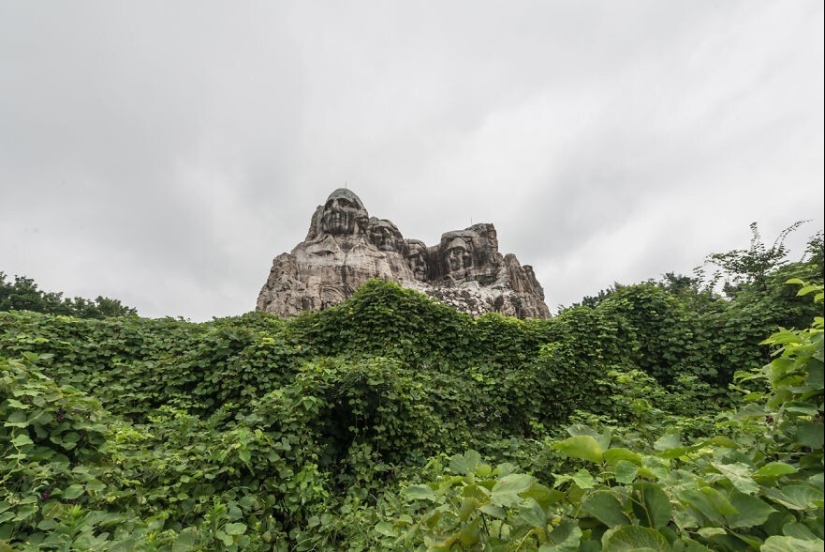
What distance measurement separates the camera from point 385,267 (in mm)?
31078

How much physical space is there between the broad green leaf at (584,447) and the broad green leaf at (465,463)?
0.38 meters

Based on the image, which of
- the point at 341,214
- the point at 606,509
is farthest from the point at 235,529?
the point at 341,214

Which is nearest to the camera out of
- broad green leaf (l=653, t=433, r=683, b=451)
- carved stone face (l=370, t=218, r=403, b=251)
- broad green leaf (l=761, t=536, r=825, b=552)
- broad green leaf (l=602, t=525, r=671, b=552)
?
broad green leaf (l=761, t=536, r=825, b=552)

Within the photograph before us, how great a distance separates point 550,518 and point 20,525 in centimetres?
345

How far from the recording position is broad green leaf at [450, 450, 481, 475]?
1462 mm

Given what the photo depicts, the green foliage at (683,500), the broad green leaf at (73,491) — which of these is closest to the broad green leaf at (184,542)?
the broad green leaf at (73,491)

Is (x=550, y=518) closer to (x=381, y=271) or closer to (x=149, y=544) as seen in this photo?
(x=149, y=544)

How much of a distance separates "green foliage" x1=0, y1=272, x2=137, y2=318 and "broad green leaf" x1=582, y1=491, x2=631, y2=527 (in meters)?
32.1

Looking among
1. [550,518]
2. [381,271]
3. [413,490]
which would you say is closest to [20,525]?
[413,490]

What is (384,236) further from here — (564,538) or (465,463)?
(564,538)

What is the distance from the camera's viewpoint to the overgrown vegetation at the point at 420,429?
1115 mm

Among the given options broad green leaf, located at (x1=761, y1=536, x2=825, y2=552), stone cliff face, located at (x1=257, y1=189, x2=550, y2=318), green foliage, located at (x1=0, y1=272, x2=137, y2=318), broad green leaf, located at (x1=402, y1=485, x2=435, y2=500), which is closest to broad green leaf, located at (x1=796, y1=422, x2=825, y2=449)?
broad green leaf, located at (x1=761, y1=536, x2=825, y2=552)

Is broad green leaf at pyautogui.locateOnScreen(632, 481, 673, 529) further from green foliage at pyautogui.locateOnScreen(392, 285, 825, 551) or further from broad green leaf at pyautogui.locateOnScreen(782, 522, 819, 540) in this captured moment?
broad green leaf at pyautogui.locateOnScreen(782, 522, 819, 540)

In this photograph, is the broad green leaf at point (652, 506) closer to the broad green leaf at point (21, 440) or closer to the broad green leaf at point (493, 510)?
the broad green leaf at point (493, 510)
